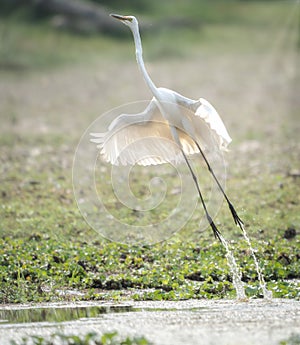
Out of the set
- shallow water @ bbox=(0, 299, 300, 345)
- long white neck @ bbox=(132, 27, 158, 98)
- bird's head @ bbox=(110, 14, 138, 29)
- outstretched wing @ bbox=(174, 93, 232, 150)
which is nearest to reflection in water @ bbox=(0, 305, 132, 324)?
shallow water @ bbox=(0, 299, 300, 345)

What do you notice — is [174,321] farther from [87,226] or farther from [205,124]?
[87,226]

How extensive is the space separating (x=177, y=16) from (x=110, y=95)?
6.61 m

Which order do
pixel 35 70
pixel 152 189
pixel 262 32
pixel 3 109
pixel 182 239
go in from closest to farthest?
1. pixel 182 239
2. pixel 152 189
3. pixel 3 109
4. pixel 35 70
5. pixel 262 32

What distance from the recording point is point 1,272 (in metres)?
6.45

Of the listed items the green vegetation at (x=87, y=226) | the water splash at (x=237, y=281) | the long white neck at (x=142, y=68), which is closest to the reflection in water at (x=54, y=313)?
the green vegetation at (x=87, y=226)

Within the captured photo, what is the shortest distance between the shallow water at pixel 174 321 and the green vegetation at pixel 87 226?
0.93 ft

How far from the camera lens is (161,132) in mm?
7551

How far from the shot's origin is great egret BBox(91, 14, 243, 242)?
7043 millimetres

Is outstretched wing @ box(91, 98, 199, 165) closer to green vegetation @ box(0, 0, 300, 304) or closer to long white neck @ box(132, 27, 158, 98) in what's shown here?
long white neck @ box(132, 27, 158, 98)

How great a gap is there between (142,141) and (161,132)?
0.64ft

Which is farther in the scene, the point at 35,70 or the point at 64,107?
the point at 35,70

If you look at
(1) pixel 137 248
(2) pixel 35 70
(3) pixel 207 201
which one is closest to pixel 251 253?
(1) pixel 137 248

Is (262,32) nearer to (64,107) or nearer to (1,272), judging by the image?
(64,107)

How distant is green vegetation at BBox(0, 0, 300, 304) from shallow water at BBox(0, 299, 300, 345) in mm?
284
